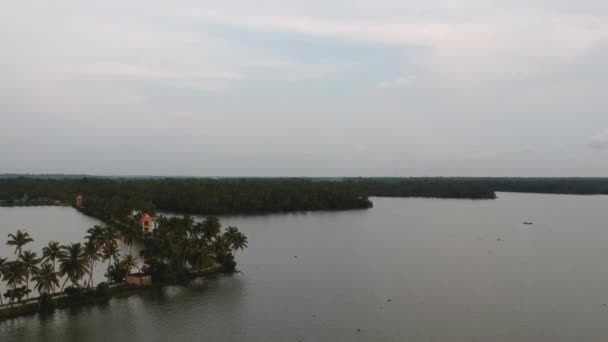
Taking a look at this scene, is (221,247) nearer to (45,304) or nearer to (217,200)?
(45,304)

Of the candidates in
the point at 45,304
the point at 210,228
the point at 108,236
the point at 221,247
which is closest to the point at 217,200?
the point at 210,228

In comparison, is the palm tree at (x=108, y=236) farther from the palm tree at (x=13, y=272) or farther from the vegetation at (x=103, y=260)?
the palm tree at (x=13, y=272)

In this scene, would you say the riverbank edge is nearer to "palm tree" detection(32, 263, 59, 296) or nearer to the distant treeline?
"palm tree" detection(32, 263, 59, 296)

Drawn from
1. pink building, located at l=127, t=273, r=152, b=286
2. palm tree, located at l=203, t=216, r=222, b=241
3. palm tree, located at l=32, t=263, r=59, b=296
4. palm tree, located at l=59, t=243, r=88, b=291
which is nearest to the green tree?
palm tree, located at l=59, t=243, r=88, b=291

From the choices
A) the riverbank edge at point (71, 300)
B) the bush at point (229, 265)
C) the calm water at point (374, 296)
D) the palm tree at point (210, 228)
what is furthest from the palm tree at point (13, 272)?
the palm tree at point (210, 228)

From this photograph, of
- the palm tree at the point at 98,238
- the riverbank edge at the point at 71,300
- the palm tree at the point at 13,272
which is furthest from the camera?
the palm tree at the point at 98,238

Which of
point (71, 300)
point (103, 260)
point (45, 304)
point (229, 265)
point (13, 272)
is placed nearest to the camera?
point (13, 272)

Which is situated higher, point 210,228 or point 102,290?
point 210,228

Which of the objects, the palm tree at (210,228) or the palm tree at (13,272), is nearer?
the palm tree at (13,272)
